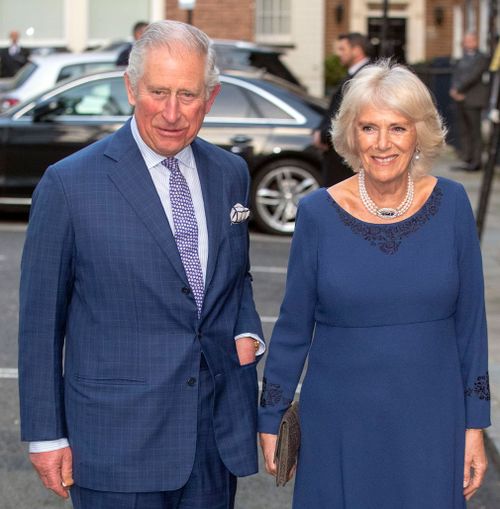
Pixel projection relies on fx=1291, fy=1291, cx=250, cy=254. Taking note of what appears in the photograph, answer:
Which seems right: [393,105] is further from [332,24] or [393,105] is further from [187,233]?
[332,24]

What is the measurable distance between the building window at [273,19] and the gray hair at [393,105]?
29.4m

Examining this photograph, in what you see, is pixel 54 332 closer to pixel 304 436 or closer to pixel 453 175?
pixel 304 436

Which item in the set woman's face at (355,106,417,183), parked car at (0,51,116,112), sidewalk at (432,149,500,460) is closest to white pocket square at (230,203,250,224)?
woman's face at (355,106,417,183)

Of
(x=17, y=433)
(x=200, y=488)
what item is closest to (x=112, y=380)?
(x=200, y=488)

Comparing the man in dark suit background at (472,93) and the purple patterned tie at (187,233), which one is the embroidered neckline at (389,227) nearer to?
the purple patterned tie at (187,233)

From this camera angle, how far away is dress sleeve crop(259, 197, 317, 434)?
350 cm

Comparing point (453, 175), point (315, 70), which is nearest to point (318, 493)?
point (453, 175)

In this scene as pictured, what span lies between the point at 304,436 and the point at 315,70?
2903cm

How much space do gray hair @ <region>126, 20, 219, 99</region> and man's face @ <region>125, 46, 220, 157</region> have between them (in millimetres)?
14

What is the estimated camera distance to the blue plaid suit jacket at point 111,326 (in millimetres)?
3285

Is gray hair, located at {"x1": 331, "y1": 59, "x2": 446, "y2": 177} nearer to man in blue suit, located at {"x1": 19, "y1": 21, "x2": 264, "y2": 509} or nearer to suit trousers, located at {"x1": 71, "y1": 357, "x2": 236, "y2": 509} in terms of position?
man in blue suit, located at {"x1": 19, "y1": 21, "x2": 264, "y2": 509}

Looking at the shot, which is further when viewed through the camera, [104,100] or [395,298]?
[104,100]

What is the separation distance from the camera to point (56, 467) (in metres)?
3.33

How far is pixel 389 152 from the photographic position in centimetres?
347
